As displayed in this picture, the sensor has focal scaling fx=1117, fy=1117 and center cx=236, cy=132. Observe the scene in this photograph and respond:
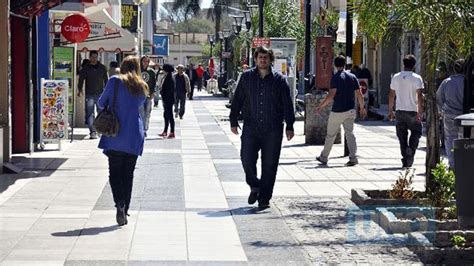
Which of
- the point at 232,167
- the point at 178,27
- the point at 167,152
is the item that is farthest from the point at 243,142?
the point at 178,27

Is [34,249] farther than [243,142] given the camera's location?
No

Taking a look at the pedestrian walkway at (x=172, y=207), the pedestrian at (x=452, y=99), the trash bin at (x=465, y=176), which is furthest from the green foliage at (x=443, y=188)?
the pedestrian at (x=452, y=99)

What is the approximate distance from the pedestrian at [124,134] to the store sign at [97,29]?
1597cm

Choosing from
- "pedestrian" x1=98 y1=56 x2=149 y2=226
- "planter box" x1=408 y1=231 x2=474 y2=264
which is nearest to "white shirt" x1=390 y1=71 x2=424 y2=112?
"pedestrian" x1=98 y1=56 x2=149 y2=226

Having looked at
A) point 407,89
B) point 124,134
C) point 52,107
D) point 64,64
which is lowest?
Result: point 52,107

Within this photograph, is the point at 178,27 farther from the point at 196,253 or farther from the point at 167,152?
the point at 196,253

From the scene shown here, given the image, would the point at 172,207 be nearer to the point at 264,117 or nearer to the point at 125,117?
the point at 264,117

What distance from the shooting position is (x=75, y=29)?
23062 millimetres

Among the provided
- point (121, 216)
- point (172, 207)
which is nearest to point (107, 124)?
point (121, 216)

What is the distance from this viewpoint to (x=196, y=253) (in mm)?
9258

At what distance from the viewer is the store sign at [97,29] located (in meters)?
Answer: 26.8

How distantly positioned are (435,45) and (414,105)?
561 centimetres

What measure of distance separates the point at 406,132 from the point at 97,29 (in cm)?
1185

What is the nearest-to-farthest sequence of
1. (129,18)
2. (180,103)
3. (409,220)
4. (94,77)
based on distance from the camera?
(409,220), (94,77), (180,103), (129,18)
